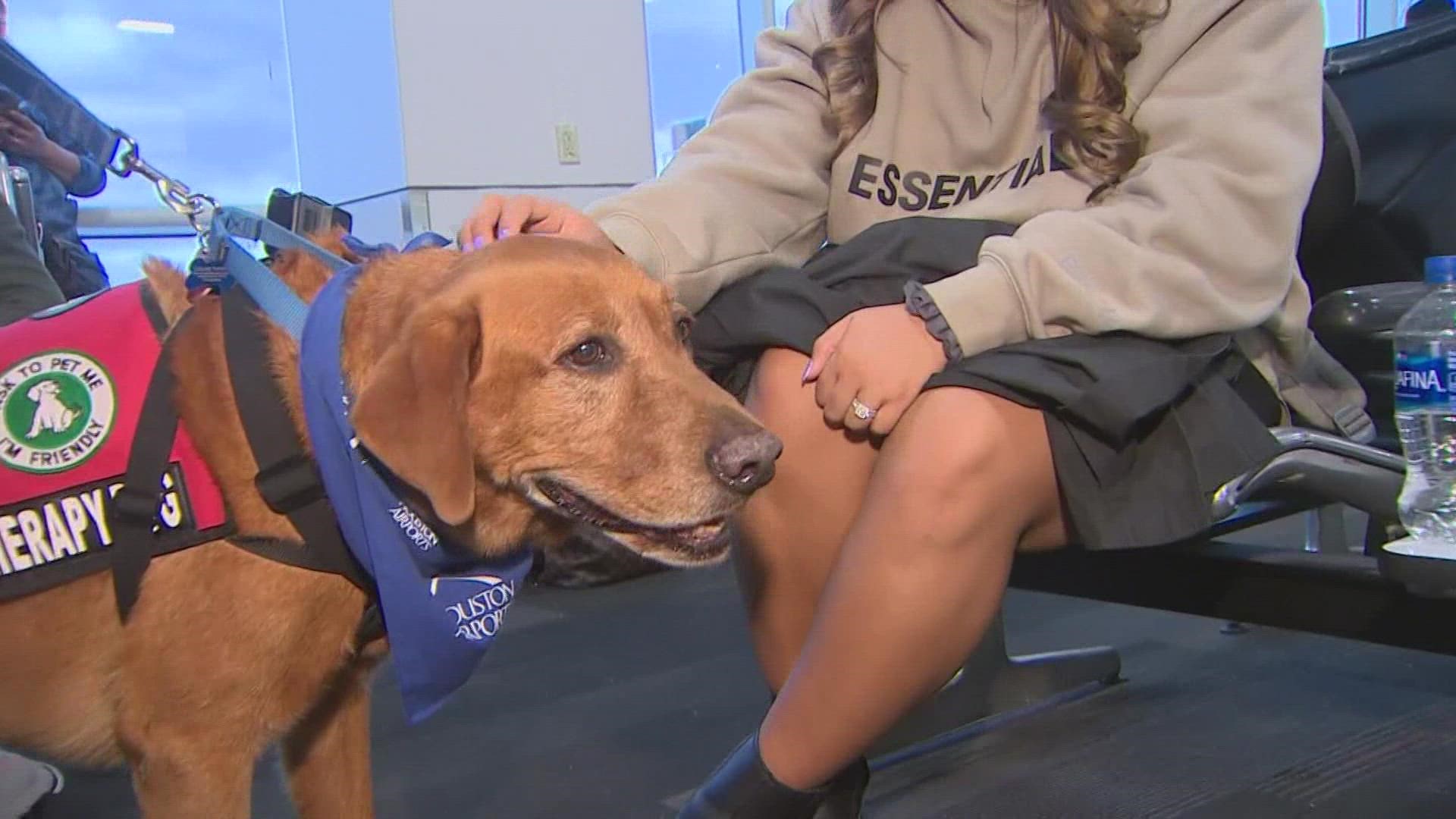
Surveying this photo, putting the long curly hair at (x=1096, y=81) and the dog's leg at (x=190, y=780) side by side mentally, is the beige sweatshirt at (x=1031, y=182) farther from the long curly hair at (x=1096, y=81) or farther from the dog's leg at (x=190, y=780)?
the dog's leg at (x=190, y=780)

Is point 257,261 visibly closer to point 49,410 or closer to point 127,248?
point 49,410

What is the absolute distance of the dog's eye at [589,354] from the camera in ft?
3.61

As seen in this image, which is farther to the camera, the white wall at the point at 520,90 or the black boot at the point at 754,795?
the white wall at the point at 520,90

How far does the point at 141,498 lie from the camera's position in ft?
3.29

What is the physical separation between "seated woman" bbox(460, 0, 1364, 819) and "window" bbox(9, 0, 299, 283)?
314 cm

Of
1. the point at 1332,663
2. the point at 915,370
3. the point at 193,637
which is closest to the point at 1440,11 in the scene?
the point at 1332,663

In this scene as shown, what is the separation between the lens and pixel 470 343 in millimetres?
1044

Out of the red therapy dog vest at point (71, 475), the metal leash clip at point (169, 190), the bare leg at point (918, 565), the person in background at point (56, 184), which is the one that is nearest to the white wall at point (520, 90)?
the person in background at point (56, 184)

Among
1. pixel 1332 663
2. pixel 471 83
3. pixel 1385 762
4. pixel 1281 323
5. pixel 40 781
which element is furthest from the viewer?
pixel 471 83

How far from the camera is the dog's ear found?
3.19 ft

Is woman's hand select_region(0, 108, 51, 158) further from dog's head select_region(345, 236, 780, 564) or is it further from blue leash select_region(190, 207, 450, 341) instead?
dog's head select_region(345, 236, 780, 564)

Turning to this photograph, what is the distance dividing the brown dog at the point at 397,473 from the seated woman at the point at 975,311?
154 mm

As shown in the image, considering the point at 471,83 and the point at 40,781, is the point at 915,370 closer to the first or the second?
the point at 40,781

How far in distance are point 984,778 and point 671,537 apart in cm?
101
